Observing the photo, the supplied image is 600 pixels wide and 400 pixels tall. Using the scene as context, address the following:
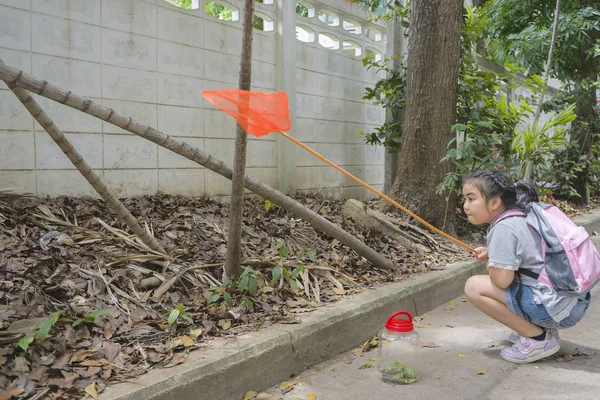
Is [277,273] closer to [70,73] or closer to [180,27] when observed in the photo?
[70,73]

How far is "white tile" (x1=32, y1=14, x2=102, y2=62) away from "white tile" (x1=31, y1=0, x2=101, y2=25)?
1.7 inches

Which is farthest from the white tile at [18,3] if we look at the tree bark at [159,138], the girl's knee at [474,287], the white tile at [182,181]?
the girl's knee at [474,287]

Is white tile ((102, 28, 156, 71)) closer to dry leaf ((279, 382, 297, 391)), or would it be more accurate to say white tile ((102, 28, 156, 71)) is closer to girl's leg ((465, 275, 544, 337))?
dry leaf ((279, 382, 297, 391))

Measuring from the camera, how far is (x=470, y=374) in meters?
3.22

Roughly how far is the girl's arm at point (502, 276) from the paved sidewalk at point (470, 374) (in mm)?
524

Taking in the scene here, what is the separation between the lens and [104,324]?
2898 mm

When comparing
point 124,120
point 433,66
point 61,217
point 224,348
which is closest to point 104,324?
point 224,348

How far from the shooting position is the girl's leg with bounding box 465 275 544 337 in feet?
11.1

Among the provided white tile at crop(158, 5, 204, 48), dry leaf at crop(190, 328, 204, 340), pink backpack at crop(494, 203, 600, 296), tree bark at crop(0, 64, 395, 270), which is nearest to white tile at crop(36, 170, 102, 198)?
tree bark at crop(0, 64, 395, 270)

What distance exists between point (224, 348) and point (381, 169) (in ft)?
21.2

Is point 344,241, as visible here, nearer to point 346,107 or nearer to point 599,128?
point 346,107

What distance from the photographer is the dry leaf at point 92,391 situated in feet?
7.36

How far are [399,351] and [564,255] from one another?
1.14m

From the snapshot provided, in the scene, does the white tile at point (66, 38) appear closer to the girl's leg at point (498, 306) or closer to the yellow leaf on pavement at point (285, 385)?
the yellow leaf on pavement at point (285, 385)
